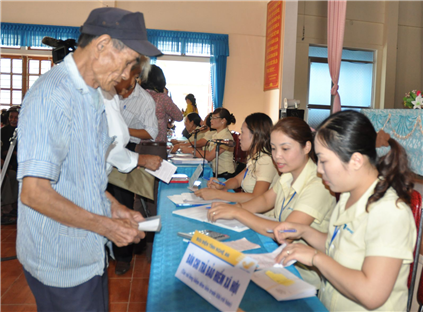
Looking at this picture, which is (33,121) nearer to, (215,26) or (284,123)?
(284,123)

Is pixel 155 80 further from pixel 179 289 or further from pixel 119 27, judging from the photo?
pixel 179 289

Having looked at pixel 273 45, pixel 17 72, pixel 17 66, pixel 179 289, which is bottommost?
pixel 179 289

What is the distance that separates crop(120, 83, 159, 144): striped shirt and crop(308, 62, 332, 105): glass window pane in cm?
620

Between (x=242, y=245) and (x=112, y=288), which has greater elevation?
(x=242, y=245)

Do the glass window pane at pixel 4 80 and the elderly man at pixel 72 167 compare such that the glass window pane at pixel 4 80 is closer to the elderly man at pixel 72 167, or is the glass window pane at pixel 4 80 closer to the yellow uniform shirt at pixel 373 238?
the elderly man at pixel 72 167

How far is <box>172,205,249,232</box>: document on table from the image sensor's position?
5.10 ft

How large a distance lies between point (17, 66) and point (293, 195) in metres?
7.86

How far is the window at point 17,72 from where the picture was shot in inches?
310

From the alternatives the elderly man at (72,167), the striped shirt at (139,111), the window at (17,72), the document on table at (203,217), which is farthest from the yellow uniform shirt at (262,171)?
the window at (17,72)

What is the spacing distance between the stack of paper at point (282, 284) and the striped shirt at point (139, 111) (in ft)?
5.53

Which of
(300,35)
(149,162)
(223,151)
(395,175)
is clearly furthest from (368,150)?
(300,35)

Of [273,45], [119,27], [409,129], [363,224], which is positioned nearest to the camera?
[119,27]

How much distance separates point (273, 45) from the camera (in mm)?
7551

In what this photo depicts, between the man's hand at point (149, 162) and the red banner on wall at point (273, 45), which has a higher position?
the red banner on wall at point (273, 45)
